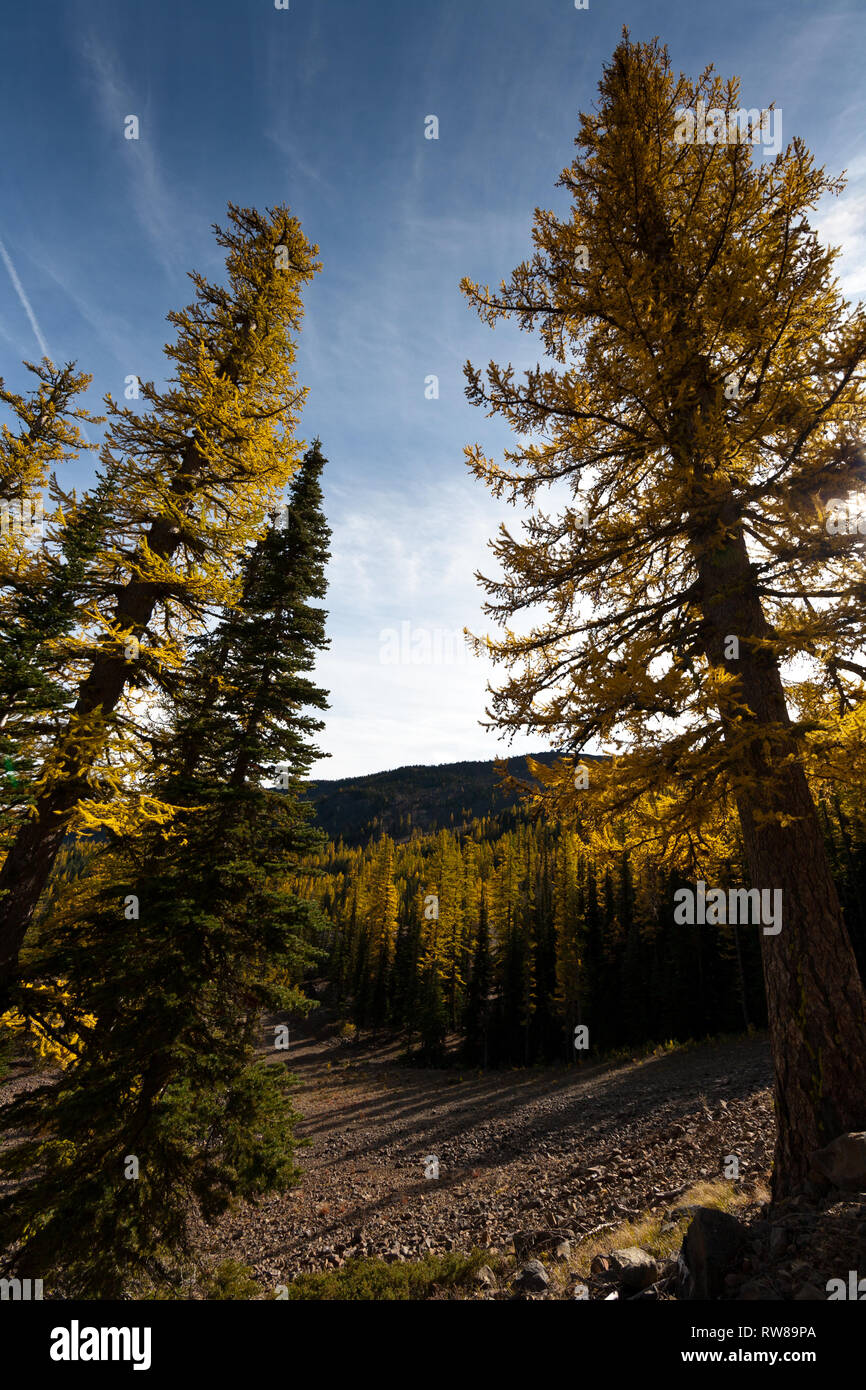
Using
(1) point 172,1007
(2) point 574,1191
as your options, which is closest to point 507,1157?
(2) point 574,1191

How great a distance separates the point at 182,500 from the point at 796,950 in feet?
31.6

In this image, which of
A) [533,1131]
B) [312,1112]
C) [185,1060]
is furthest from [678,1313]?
[312,1112]

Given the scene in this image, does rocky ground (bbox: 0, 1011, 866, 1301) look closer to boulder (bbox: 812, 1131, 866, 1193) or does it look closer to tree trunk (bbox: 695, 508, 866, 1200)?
boulder (bbox: 812, 1131, 866, 1193)

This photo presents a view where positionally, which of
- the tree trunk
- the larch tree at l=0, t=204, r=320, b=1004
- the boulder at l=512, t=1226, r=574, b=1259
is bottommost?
the boulder at l=512, t=1226, r=574, b=1259

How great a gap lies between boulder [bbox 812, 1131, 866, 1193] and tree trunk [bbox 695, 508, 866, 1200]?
0.14 metres

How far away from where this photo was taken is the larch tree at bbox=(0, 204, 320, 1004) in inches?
262

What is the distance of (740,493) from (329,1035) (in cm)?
6926

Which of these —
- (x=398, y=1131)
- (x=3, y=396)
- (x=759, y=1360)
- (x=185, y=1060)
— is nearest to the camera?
(x=759, y=1360)

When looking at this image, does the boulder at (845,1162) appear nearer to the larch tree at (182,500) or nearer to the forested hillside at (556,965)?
the larch tree at (182,500)

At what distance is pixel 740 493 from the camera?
532cm

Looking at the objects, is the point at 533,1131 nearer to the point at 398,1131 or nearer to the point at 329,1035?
the point at 398,1131

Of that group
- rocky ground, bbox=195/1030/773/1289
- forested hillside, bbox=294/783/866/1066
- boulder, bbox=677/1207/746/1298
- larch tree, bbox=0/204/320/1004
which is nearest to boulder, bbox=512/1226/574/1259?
rocky ground, bbox=195/1030/773/1289

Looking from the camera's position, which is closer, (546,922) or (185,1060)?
(185,1060)

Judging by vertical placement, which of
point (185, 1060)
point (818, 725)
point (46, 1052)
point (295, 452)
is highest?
point (295, 452)
